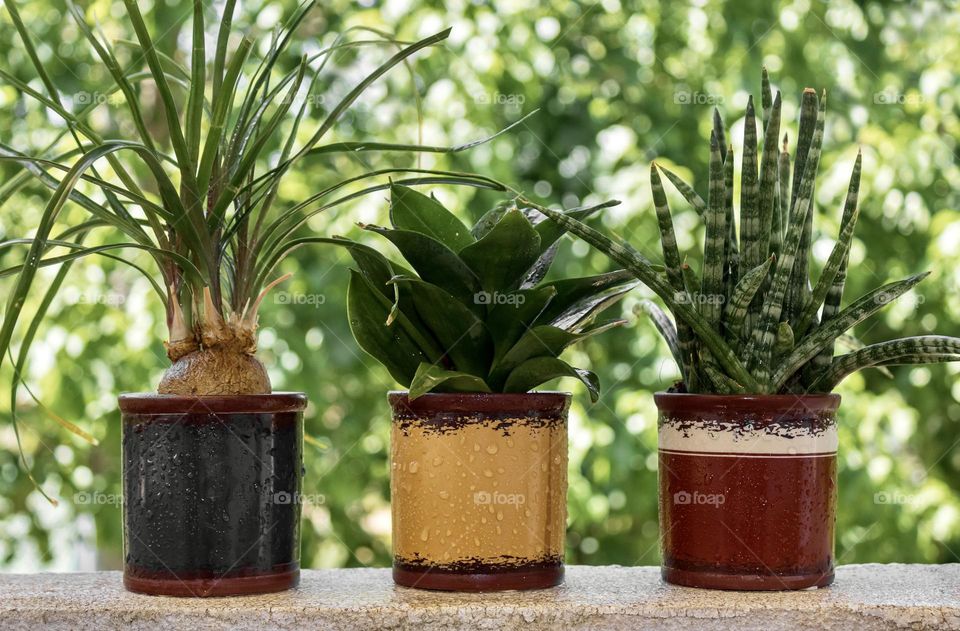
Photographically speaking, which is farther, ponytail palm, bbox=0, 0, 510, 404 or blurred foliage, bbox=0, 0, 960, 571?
blurred foliage, bbox=0, 0, 960, 571

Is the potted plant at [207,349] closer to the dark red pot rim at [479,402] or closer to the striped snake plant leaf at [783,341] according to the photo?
the dark red pot rim at [479,402]

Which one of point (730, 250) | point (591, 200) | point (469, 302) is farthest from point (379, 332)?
point (591, 200)

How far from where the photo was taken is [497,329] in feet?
2.46

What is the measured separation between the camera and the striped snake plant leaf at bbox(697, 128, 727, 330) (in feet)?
2.45

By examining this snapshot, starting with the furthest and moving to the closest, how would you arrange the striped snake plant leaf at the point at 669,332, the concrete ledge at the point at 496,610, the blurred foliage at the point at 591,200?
the blurred foliage at the point at 591,200
the striped snake plant leaf at the point at 669,332
the concrete ledge at the point at 496,610

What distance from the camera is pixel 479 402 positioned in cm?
74

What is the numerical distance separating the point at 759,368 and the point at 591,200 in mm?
1292

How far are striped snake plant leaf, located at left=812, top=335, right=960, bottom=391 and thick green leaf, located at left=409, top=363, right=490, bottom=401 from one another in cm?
26

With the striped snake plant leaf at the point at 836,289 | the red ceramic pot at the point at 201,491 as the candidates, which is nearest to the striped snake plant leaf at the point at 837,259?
the striped snake plant leaf at the point at 836,289

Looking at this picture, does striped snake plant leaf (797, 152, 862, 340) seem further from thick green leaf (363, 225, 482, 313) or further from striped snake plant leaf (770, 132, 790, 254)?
thick green leaf (363, 225, 482, 313)

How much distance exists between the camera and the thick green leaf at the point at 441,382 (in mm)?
697

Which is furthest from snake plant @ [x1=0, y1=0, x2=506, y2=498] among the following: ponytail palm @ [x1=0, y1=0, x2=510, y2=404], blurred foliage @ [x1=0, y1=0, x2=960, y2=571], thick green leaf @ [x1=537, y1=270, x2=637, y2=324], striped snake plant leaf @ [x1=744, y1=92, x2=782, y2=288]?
blurred foliage @ [x1=0, y1=0, x2=960, y2=571]

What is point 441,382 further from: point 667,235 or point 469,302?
point 667,235

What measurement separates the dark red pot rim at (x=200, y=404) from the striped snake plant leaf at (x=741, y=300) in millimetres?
340
